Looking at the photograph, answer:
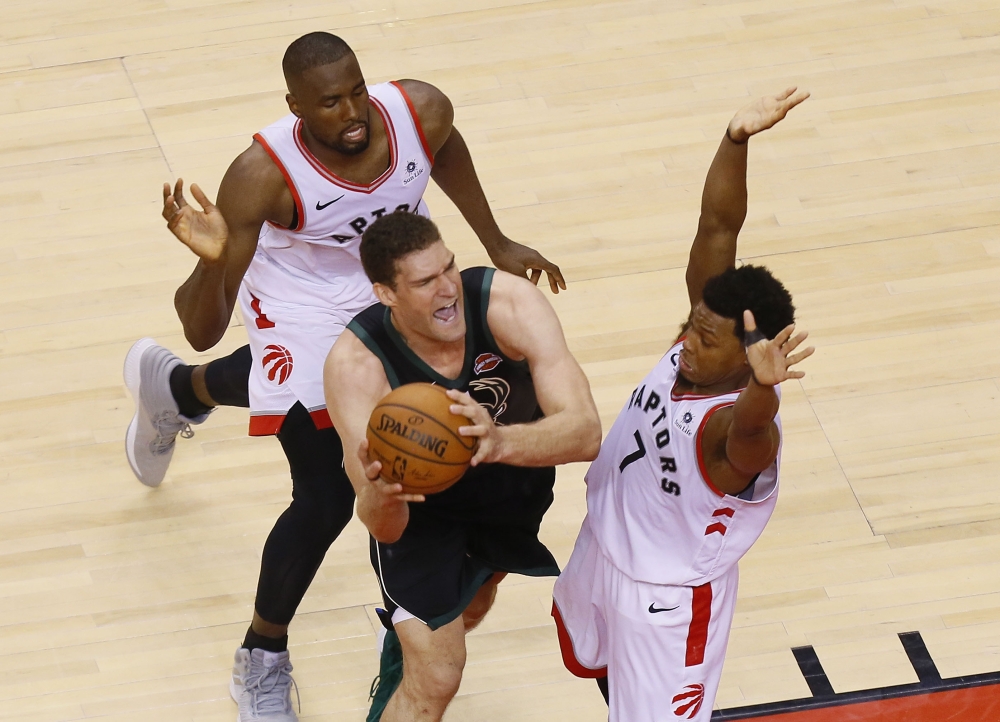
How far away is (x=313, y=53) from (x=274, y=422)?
100cm

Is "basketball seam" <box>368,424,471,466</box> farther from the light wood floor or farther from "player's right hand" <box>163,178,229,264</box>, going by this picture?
the light wood floor

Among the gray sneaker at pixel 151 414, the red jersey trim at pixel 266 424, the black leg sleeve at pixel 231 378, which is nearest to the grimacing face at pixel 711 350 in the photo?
the red jersey trim at pixel 266 424

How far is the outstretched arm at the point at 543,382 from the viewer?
3.04 metres

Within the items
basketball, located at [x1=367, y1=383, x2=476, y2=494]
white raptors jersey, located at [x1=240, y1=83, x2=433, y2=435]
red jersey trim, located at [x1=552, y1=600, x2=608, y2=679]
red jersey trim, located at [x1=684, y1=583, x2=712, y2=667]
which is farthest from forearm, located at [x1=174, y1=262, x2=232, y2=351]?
red jersey trim, located at [x1=684, y1=583, x2=712, y2=667]

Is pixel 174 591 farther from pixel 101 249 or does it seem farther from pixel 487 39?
pixel 487 39

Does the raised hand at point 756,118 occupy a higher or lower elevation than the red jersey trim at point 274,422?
higher

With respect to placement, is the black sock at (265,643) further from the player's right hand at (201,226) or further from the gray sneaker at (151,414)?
the player's right hand at (201,226)

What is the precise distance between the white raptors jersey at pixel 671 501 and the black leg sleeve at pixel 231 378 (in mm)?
1296

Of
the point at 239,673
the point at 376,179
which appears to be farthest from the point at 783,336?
the point at 239,673

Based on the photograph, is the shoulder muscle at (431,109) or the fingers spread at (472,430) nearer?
the fingers spread at (472,430)

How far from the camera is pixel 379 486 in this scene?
116 inches

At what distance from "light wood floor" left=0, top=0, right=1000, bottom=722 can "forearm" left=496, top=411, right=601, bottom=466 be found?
3.65 feet

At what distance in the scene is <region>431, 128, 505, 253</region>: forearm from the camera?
398 cm

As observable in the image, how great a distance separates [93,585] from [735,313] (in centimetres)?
242
